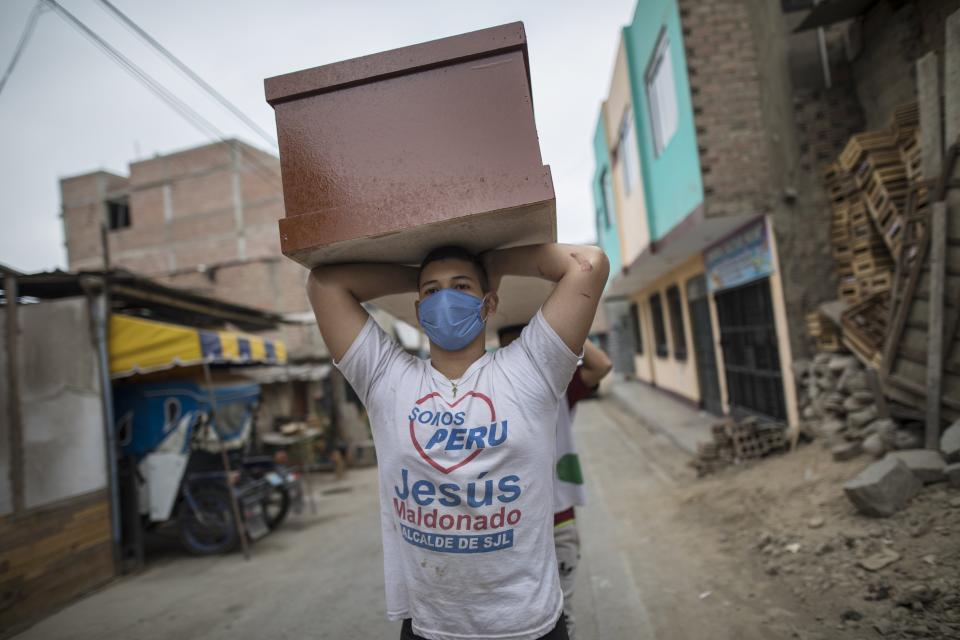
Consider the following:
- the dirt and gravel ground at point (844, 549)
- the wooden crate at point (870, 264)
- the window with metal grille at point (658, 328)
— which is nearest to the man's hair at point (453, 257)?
the dirt and gravel ground at point (844, 549)

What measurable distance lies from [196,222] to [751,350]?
15862 mm

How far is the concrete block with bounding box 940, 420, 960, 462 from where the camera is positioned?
12.1 ft

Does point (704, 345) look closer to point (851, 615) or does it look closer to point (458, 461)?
point (851, 615)

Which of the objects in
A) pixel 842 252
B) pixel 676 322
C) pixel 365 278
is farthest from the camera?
pixel 676 322

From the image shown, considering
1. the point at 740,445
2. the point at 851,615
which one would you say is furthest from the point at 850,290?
the point at 851,615

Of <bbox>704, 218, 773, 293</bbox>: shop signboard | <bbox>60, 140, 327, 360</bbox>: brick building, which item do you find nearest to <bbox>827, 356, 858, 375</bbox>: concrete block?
<bbox>704, 218, 773, 293</bbox>: shop signboard

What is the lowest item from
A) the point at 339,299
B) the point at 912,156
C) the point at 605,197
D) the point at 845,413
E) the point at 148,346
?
the point at 845,413

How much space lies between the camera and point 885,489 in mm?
3711

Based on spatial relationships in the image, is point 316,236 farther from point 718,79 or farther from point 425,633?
point 718,79

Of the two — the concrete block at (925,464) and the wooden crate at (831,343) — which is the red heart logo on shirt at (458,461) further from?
the wooden crate at (831,343)

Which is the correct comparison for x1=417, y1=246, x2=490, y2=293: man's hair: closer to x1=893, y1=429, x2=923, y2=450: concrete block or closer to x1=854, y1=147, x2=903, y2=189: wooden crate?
x1=893, y1=429, x2=923, y2=450: concrete block

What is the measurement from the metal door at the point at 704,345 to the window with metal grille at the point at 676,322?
3.99 ft

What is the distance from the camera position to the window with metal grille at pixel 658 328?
46.8 feet

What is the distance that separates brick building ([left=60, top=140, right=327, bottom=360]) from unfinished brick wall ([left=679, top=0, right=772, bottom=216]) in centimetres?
1042
